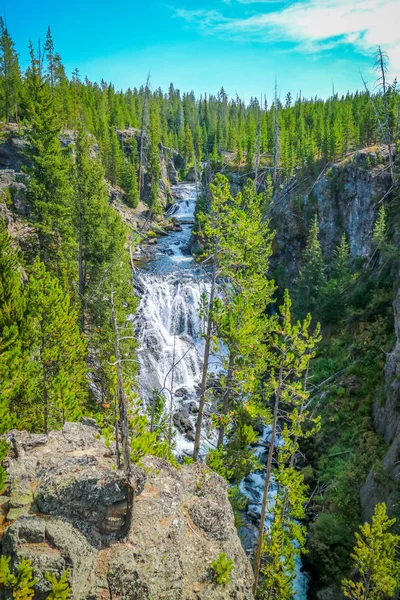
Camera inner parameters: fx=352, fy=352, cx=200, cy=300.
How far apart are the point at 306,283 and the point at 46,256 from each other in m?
22.5

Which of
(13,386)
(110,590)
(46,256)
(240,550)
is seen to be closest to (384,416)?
(240,550)

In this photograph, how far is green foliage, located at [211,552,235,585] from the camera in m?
8.20

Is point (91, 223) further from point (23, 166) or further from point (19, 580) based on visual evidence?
point (19, 580)

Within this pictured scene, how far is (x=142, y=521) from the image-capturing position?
851cm

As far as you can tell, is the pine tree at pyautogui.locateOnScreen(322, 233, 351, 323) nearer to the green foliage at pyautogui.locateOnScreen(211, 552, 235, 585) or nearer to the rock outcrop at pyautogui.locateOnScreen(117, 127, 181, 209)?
the green foliage at pyautogui.locateOnScreen(211, 552, 235, 585)

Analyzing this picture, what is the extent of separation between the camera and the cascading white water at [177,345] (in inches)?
900

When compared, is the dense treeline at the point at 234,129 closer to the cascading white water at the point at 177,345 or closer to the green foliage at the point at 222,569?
the cascading white water at the point at 177,345

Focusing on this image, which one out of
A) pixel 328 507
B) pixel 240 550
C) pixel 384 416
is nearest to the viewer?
pixel 240 550

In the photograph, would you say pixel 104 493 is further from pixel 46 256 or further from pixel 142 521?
pixel 46 256

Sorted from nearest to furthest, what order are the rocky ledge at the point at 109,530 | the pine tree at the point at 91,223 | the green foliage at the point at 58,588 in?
the green foliage at the point at 58,588 < the rocky ledge at the point at 109,530 < the pine tree at the point at 91,223

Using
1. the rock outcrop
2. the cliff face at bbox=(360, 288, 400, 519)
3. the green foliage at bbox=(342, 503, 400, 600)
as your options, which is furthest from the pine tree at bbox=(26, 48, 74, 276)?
the rock outcrop

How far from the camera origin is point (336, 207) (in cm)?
4028

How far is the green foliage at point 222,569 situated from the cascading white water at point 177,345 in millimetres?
9761

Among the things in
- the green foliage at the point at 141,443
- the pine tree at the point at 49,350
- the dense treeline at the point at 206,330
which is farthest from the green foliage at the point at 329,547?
the pine tree at the point at 49,350
